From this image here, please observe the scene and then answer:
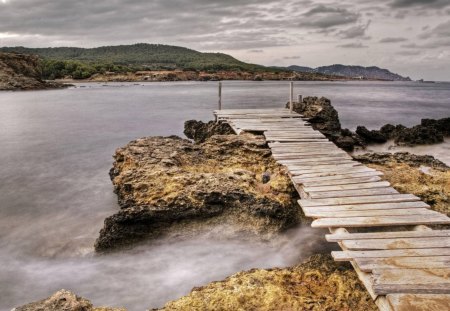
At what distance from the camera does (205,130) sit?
579 inches

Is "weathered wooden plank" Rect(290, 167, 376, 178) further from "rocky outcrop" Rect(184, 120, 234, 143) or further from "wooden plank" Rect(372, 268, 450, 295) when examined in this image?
Answer: "rocky outcrop" Rect(184, 120, 234, 143)

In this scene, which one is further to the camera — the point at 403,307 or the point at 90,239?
the point at 90,239

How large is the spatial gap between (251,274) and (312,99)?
10980 mm

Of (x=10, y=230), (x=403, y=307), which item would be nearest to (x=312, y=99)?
(x=10, y=230)

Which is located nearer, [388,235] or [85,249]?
[388,235]

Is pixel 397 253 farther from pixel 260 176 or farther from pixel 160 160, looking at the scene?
pixel 160 160

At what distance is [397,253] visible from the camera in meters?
4.29

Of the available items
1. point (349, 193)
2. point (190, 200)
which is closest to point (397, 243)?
point (349, 193)

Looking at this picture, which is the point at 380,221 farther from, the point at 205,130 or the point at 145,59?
the point at 145,59

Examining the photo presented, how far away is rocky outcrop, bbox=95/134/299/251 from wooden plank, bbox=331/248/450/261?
2448mm

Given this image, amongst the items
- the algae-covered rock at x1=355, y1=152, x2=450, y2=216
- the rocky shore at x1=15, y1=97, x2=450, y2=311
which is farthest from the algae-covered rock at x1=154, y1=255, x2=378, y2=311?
the algae-covered rock at x1=355, y1=152, x2=450, y2=216

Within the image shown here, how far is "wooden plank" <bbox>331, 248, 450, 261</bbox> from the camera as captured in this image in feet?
14.0

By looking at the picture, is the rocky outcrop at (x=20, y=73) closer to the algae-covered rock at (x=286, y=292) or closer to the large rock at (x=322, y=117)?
the large rock at (x=322, y=117)

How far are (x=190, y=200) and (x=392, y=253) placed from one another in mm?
3561
